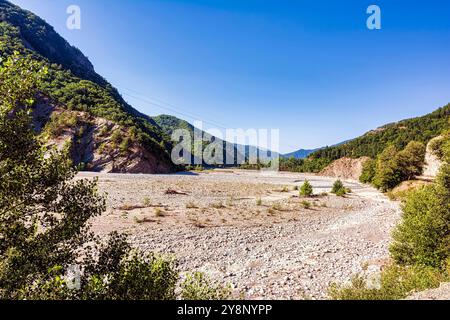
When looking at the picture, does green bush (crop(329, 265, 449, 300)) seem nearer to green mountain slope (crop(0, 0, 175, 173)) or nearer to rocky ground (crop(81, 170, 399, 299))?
rocky ground (crop(81, 170, 399, 299))

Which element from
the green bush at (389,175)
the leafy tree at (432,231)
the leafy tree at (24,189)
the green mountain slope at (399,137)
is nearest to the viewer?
the leafy tree at (24,189)

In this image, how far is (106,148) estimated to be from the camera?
6662 centimetres

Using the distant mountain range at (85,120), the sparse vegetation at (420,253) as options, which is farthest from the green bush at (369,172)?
the sparse vegetation at (420,253)

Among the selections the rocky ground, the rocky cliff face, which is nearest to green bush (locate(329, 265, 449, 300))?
the rocky ground

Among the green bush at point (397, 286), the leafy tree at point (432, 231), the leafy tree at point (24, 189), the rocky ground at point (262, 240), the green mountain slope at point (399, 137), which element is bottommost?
the rocky ground at point (262, 240)

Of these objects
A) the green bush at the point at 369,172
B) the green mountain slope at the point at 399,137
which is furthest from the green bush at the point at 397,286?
the green mountain slope at the point at 399,137

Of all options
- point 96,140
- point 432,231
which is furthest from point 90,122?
point 432,231

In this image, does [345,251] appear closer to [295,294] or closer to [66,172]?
[295,294]

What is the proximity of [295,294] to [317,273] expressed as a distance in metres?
3.11

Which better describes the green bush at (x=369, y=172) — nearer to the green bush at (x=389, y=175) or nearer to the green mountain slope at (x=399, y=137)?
the green bush at (x=389, y=175)

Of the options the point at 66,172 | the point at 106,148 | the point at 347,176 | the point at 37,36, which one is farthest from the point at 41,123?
the point at 347,176

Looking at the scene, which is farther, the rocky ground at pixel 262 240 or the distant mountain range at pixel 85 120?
the distant mountain range at pixel 85 120

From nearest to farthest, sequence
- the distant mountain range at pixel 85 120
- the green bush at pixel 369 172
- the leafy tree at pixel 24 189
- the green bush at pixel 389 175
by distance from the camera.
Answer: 1. the leafy tree at pixel 24 189
2. the green bush at pixel 389 175
3. the distant mountain range at pixel 85 120
4. the green bush at pixel 369 172

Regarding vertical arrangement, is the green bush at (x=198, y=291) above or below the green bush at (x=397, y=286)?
above
